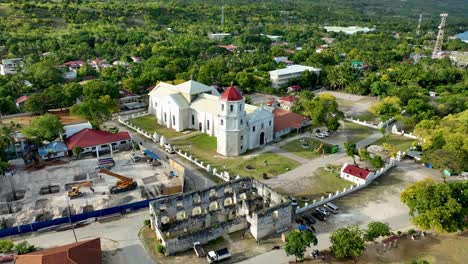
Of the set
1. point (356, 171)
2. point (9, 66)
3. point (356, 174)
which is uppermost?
point (9, 66)

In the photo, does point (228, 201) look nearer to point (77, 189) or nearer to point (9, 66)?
point (77, 189)

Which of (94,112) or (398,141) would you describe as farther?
(398,141)

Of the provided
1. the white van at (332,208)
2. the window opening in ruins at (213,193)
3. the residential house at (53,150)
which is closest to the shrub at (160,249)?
the window opening in ruins at (213,193)

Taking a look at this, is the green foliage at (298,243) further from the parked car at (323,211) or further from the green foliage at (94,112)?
the green foliage at (94,112)

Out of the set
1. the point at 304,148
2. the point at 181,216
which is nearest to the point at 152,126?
the point at 304,148

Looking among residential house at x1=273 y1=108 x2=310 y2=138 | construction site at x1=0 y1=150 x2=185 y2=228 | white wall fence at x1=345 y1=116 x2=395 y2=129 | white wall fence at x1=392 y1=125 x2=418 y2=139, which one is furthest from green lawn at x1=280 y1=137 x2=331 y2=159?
construction site at x1=0 y1=150 x2=185 y2=228
